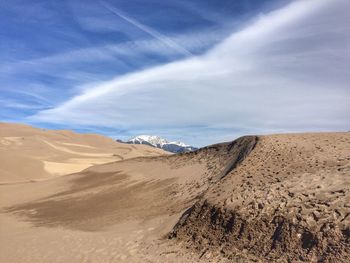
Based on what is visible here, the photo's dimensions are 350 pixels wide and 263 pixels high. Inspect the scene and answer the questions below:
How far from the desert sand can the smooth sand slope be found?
1550cm

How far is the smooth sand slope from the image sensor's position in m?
36.2

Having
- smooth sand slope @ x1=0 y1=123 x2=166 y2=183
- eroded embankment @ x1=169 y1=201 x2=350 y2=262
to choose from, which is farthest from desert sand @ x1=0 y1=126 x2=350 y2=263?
smooth sand slope @ x1=0 y1=123 x2=166 y2=183

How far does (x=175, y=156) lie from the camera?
24.0m

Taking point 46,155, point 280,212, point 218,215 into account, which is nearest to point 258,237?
point 280,212

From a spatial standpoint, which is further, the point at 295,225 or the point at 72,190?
the point at 72,190

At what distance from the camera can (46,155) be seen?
169 feet

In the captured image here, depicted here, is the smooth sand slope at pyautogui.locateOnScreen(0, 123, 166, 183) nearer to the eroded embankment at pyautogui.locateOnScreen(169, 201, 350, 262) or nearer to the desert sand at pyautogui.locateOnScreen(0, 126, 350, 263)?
the desert sand at pyautogui.locateOnScreen(0, 126, 350, 263)

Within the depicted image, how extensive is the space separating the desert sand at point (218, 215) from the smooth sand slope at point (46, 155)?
15504 millimetres

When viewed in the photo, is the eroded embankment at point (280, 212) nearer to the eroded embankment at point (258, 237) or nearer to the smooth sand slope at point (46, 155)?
the eroded embankment at point (258, 237)

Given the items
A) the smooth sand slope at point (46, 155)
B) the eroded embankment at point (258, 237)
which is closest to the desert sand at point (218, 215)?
the eroded embankment at point (258, 237)

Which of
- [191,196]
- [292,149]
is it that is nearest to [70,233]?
[191,196]

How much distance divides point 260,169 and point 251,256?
4.55m

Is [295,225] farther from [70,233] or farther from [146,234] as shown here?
[70,233]

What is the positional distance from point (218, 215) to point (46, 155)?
44564mm
